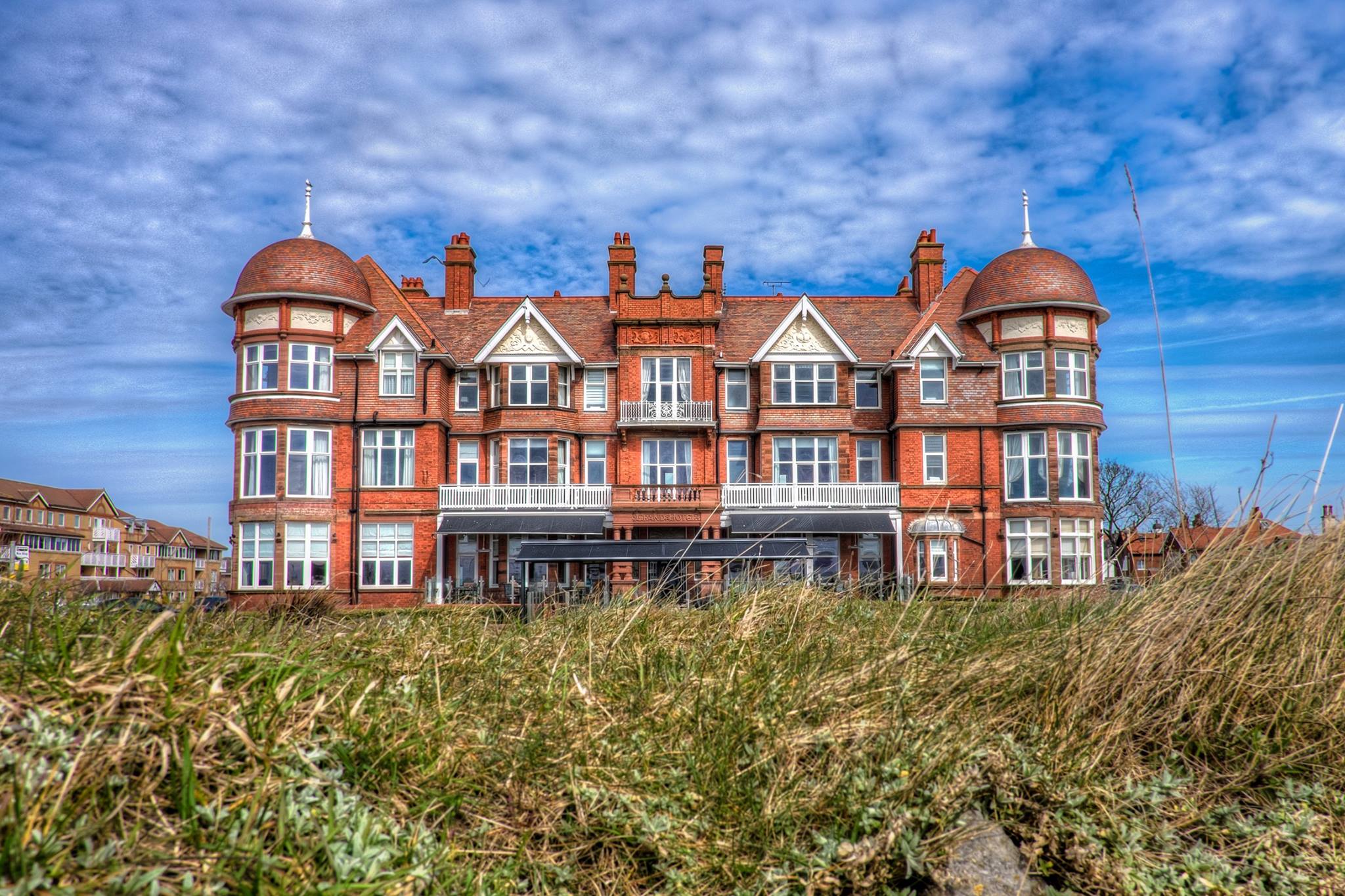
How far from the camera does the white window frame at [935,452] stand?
29906 millimetres

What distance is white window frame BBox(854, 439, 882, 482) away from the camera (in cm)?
3117

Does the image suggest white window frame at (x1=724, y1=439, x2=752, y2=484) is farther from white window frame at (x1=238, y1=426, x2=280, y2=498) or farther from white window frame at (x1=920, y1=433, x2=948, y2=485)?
white window frame at (x1=238, y1=426, x2=280, y2=498)

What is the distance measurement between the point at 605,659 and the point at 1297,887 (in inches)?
141

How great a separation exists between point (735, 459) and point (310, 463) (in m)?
14.1

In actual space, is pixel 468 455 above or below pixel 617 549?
above

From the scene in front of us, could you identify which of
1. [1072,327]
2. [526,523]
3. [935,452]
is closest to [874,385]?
[935,452]

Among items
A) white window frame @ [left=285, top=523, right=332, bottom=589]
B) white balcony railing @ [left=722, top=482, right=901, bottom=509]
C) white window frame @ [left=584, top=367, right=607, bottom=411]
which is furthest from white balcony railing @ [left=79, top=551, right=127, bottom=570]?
white balcony railing @ [left=722, top=482, right=901, bottom=509]

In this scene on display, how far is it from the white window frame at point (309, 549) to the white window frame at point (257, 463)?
152 centimetres

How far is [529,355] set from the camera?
30297mm

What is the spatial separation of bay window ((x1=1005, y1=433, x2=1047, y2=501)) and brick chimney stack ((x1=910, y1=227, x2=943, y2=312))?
652 cm

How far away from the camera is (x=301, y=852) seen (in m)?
2.97

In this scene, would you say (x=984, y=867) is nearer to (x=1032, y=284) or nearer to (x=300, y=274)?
(x=1032, y=284)

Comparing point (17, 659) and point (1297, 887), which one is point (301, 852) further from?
point (1297, 887)

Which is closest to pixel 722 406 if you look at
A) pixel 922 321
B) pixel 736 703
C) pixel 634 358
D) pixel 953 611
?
pixel 634 358
